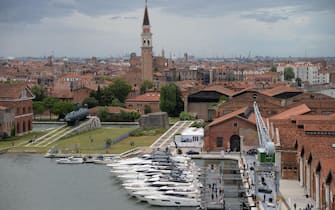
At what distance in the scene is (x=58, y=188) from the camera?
66.2 ft

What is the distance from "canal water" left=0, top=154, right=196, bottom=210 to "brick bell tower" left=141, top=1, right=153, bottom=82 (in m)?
34.4

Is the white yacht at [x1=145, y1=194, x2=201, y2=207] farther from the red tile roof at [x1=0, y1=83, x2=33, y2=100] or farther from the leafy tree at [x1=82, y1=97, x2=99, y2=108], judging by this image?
the leafy tree at [x1=82, y1=97, x2=99, y2=108]

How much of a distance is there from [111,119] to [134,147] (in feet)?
39.0

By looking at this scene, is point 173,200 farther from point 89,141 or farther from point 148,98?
point 148,98

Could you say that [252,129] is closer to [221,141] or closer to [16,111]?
[221,141]

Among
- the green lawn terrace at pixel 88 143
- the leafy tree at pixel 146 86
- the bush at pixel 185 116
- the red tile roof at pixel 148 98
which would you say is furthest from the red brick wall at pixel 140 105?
the green lawn terrace at pixel 88 143

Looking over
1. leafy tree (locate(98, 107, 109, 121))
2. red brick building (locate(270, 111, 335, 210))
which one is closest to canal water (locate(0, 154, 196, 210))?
red brick building (locate(270, 111, 335, 210))

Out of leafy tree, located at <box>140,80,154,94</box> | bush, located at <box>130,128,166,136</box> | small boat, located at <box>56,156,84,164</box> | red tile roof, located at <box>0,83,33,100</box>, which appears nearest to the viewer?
small boat, located at <box>56,156,84,164</box>

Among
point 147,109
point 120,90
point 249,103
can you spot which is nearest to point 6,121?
point 249,103

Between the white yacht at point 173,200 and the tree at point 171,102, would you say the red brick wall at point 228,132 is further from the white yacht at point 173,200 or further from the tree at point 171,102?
the tree at point 171,102

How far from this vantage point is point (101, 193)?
63.8 feet

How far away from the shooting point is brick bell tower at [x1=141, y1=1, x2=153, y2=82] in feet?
192

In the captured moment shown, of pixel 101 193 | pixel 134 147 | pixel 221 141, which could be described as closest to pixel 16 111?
pixel 134 147

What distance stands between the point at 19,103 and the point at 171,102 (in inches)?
424
